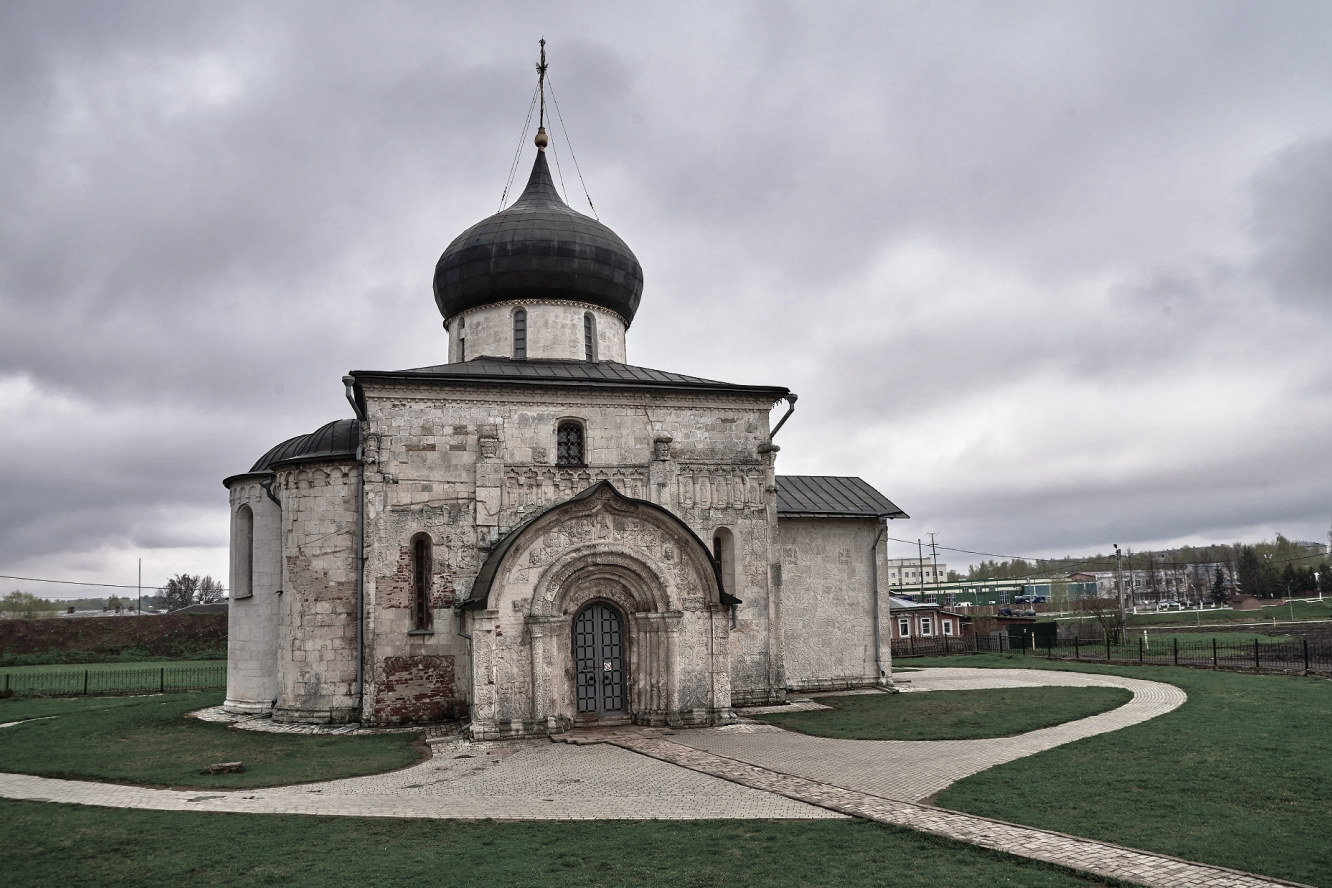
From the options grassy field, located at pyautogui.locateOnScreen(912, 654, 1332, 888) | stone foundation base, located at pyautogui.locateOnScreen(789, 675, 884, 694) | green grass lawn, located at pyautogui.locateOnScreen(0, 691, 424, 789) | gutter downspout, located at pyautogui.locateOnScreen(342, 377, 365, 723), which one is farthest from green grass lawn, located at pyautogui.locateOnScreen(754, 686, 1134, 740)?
gutter downspout, located at pyautogui.locateOnScreen(342, 377, 365, 723)

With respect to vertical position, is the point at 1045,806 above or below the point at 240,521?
below

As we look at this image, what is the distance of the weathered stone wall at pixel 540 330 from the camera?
22.5 meters

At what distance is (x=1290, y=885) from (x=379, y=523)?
1563cm

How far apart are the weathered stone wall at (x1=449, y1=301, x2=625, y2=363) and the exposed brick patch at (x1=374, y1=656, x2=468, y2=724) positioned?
773cm

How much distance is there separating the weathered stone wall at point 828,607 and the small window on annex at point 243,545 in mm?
13063

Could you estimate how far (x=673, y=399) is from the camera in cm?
2061

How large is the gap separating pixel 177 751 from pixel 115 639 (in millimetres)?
34856

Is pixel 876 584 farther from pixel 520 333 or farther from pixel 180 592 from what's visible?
pixel 180 592

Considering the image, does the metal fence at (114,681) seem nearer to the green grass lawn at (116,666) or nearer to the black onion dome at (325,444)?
the green grass lawn at (116,666)

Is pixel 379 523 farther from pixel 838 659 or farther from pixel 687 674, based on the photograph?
pixel 838 659

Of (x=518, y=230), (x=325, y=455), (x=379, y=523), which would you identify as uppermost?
(x=518, y=230)

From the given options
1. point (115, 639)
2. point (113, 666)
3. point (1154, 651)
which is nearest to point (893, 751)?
point (1154, 651)

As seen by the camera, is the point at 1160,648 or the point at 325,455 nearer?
the point at 325,455

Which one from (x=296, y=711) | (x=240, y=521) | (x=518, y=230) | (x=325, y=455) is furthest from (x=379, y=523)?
(x=518, y=230)
